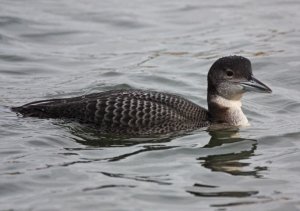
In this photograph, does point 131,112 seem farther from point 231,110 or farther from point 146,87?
point 146,87

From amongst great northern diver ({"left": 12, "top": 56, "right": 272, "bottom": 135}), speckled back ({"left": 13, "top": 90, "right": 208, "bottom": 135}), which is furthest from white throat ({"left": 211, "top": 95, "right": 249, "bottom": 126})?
speckled back ({"left": 13, "top": 90, "right": 208, "bottom": 135})

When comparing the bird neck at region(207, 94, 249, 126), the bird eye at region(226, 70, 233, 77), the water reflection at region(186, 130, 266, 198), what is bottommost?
the water reflection at region(186, 130, 266, 198)

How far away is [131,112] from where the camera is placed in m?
10.5

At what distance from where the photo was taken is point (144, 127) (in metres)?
10.5

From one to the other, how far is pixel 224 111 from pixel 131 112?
119 cm

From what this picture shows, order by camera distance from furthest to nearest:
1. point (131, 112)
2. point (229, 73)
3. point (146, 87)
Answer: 1. point (146, 87)
2. point (229, 73)
3. point (131, 112)

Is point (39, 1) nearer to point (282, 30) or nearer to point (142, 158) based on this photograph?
point (282, 30)

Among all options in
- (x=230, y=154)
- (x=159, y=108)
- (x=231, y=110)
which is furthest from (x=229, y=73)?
(x=230, y=154)

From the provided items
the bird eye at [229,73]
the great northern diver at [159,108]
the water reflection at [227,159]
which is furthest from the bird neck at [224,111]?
the bird eye at [229,73]

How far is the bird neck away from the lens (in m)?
11.0

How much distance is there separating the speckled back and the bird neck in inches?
6.4

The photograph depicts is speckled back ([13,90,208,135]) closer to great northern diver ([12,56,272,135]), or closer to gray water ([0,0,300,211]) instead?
great northern diver ([12,56,272,135])

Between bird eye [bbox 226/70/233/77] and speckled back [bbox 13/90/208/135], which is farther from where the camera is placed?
bird eye [bbox 226/70/233/77]

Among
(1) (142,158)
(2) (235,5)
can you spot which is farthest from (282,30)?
(1) (142,158)
